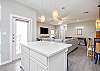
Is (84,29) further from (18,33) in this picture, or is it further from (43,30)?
(18,33)

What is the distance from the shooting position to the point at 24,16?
14.9ft

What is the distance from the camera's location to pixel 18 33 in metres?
4.38

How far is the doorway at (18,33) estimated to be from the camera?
4.00 metres

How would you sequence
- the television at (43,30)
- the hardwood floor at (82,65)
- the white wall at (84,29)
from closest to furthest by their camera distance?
1. the hardwood floor at (82,65)
2. the white wall at (84,29)
3. the television at (43,30)

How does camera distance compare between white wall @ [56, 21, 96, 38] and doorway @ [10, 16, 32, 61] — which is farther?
white wall @ [56, 21, 96, 38]

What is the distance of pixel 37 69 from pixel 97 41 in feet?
11.7

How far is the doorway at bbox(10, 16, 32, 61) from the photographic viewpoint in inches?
158

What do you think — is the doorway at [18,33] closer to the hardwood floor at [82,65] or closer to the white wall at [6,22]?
the white wall at [6,22]

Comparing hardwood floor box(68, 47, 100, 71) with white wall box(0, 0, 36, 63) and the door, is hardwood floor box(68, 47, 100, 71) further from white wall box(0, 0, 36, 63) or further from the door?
white wall box(0, 0, 36, 63)

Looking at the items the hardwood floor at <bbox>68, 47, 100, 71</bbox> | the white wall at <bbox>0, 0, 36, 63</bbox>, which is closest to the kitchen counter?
the hardwood floor at <bbox>68, 47, 100, 71</bbox>

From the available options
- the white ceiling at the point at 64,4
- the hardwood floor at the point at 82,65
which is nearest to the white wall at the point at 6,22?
the white ceiling at the point at 64,4

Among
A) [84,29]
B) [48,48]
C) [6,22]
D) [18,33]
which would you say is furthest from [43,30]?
[48,48]

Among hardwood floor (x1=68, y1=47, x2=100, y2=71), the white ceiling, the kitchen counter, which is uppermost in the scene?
the white ceiling

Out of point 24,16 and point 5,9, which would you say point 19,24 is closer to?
point 24,16
